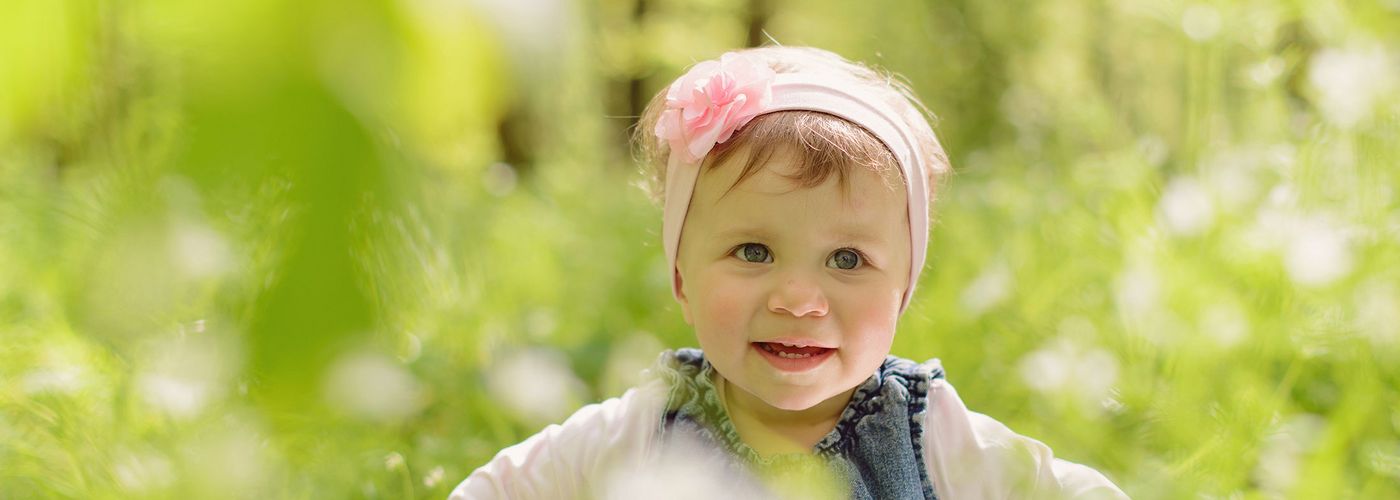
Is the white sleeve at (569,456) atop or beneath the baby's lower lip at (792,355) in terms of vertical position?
beneath

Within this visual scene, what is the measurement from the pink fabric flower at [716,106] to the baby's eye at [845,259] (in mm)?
162

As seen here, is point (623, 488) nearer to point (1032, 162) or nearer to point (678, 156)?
point (678, 156)

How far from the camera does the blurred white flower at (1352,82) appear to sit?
1812 mm

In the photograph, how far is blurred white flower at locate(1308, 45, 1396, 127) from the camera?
1812 millimetres

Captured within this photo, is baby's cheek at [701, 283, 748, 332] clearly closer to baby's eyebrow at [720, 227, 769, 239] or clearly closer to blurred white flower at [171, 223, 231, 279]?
baby's eyebrow at [720, 227, 769, 239]

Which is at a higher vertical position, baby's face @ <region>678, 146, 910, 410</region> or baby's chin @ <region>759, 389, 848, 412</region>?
baby's face @ <region>678, 146, 910, 410</region>

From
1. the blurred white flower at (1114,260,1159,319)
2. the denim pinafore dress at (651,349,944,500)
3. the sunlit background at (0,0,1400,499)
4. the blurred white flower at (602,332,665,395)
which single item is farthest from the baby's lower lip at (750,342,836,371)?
the blurred white flower at (1114,260,1159,319)

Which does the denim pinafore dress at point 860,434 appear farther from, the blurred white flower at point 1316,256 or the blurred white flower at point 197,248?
the blurred white flower at point 197,248

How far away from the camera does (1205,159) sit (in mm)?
2271

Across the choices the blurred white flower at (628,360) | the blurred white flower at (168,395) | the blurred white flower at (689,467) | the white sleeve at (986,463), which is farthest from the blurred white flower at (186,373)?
the blurred white flower at (628,360)

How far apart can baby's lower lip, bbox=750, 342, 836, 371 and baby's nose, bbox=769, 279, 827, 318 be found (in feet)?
Result: 0.17

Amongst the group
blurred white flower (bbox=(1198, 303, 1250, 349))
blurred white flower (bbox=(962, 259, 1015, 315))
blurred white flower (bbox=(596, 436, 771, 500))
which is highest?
blurred white flower (bbox=(1198, 303, 1250, 349))

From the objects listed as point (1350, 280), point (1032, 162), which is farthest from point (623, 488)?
point (1032, 162)

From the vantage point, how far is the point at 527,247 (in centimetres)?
336
